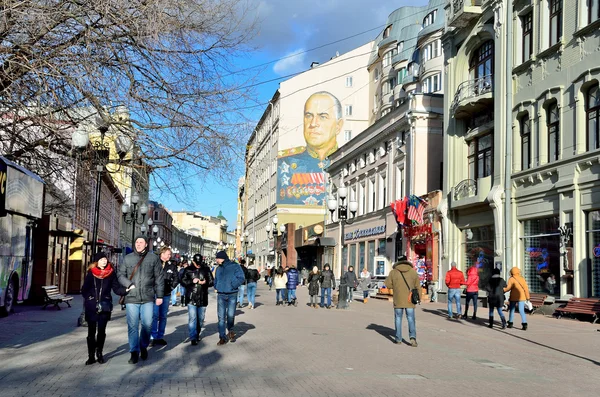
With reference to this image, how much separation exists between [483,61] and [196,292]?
20.5 meters

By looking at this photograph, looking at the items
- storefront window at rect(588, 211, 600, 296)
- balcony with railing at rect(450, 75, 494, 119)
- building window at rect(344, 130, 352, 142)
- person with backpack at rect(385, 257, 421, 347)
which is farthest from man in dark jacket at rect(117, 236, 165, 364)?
building window at rect(344, 130, 352, 142)

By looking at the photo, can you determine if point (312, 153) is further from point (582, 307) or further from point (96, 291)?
point (96, 291)

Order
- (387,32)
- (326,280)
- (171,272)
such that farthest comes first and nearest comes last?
(387,32) → (326,280) → (171,272)

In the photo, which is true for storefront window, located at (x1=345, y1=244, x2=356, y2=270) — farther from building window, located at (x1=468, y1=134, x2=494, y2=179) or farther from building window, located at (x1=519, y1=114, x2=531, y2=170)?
building window, located at (x1=519, y1=114, x2=531, y2=170)

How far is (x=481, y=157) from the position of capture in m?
28.3

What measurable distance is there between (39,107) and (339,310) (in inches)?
591

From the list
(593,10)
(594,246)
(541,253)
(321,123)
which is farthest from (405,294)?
(321,123)

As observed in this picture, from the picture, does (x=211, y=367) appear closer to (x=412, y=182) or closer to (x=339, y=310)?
(x=339, y=310)

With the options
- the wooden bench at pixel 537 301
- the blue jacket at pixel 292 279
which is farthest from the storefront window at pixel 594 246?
the blue jacket at pixel 292 279

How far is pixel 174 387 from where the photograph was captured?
26.3 ft

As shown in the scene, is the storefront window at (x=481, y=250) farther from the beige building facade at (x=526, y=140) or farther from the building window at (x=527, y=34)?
the building window at (x=527, y=34)

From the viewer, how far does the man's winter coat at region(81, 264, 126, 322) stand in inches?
372

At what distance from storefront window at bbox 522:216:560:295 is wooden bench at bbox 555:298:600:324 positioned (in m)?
1.54

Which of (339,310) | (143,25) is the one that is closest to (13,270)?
(143,25)
